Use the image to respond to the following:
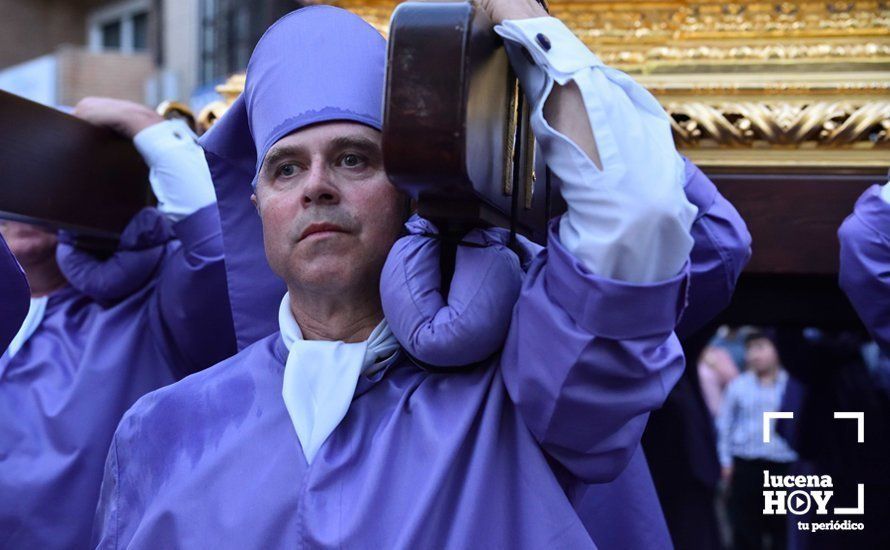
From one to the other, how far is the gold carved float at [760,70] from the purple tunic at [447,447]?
3.25 ft

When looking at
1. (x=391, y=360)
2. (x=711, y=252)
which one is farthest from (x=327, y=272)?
(x=711, y=252)

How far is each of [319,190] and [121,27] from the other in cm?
1101

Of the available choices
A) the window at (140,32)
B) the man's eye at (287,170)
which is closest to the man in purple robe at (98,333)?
the man's eye at (287,170)

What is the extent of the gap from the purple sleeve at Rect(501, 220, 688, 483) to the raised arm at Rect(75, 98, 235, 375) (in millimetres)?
1193

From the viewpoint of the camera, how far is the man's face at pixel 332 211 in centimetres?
189

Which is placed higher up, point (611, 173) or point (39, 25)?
point (611, 173)

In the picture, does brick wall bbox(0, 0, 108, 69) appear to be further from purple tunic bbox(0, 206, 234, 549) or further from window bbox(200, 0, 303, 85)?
purple tunic bbox(0, 206, 234, 549)

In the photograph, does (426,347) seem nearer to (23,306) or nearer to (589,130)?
(589,130)

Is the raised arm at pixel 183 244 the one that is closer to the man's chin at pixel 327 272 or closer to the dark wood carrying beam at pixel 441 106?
the man's chin at pixel 327 272

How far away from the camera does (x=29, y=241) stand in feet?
9.84

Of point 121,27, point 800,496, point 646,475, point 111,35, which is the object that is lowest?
point 111,35

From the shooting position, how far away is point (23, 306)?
2.27 m

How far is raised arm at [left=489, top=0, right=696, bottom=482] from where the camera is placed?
1562 millimetres

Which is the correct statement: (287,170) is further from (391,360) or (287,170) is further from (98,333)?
(98,333)
